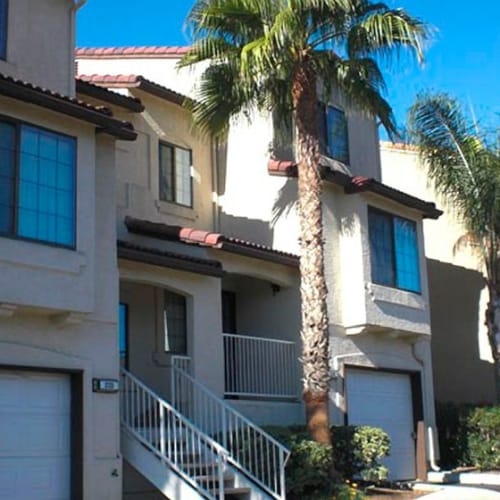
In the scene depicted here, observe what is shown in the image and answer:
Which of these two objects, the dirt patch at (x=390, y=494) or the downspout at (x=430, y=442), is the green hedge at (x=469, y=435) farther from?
the dirt patch at (x=390, y=494)

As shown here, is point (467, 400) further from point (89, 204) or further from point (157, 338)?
point (89, 204)

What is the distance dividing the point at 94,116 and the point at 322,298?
5061mm

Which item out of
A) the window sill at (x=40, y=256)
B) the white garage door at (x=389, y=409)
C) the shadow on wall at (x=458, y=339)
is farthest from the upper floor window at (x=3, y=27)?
the shadow on wall at (x=458, y=339)

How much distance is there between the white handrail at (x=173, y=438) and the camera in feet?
46.9

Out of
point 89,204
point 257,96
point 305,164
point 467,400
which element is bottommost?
point 467,400

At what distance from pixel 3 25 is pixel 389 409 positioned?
39.5 feet

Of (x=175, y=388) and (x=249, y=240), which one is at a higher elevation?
(x=249, y=240)

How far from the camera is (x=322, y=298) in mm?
16531

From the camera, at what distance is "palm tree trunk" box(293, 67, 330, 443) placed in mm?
16234

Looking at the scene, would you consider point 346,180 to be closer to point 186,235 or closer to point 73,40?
point 186,235

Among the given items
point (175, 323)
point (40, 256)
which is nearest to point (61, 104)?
point (40, 256)

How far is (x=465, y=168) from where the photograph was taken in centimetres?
2364

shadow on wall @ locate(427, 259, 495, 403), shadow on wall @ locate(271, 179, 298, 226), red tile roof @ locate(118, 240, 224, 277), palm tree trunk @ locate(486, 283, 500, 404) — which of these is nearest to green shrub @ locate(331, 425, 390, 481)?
red tile roof @ locate(118, 240, 224, 277)

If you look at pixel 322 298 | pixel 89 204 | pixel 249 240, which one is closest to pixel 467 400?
pixel 249 240
